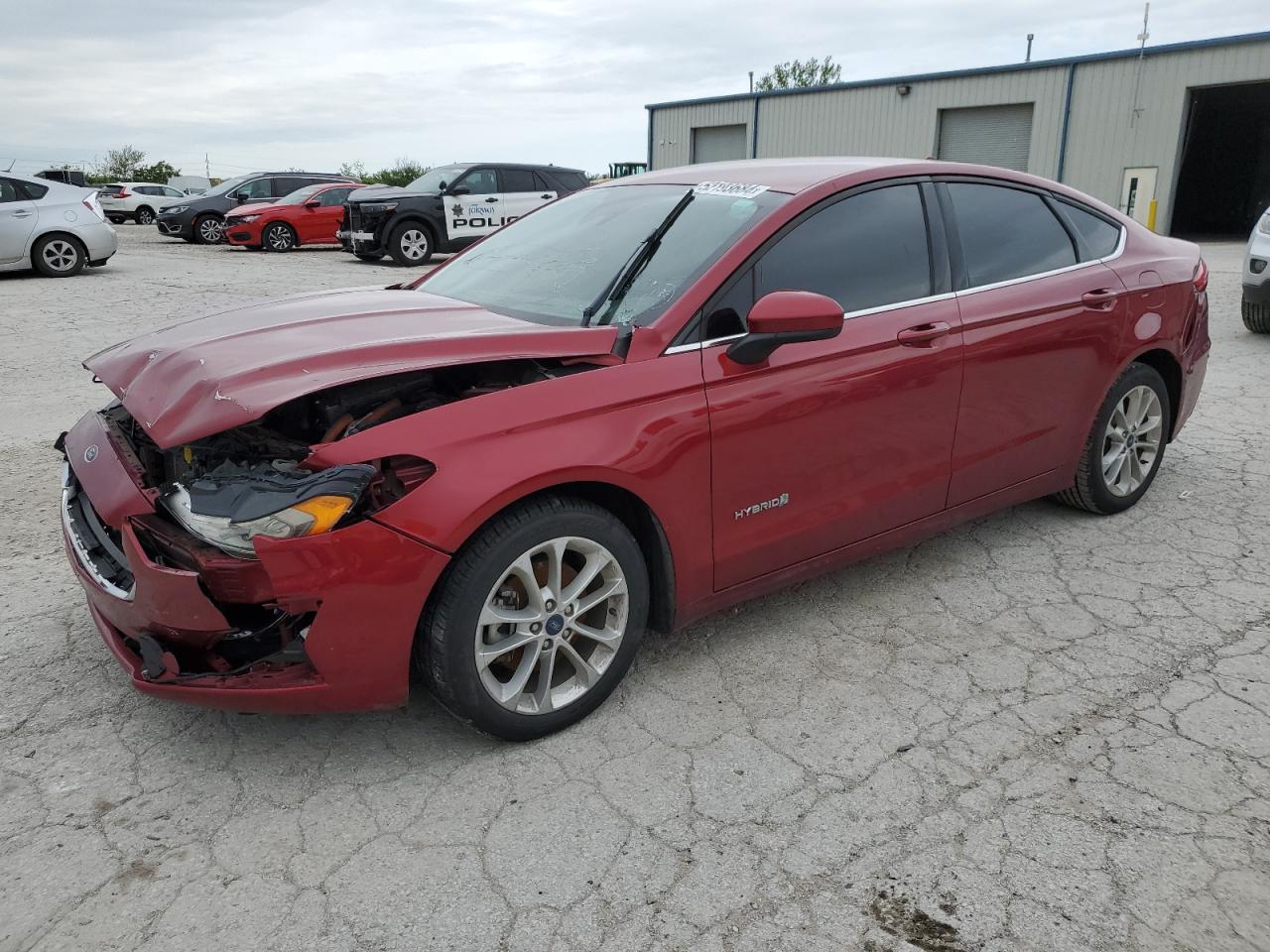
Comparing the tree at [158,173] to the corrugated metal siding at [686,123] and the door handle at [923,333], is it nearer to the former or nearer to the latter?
the corrugated metal siding at [686,123]

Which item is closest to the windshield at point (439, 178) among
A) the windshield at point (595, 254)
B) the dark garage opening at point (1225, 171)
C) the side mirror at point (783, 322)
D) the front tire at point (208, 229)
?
the front tire at point (208, 229)

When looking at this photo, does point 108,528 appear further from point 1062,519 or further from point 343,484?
point 1062,519

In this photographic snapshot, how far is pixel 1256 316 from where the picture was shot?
8789 mm

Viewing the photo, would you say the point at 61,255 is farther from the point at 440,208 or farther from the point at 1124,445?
the point at 1124,445

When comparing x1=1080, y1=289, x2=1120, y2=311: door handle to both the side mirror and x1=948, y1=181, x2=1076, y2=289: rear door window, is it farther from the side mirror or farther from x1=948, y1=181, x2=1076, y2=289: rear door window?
the side mirror

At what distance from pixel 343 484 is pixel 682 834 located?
121 cm

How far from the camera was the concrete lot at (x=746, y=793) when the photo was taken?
82.9 inches

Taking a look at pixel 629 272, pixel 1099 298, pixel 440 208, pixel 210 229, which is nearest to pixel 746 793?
pixel 629 272

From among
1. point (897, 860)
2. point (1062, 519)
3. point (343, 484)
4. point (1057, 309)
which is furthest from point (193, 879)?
point (1062, 519)

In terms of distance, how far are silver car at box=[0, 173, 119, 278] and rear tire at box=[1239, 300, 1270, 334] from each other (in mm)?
14220

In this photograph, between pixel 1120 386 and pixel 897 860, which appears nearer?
pixel 897 860

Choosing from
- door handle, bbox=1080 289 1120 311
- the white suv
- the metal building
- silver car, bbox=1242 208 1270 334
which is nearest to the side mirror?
door handle, bbox=1080 289 1120 311

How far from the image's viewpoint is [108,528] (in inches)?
105

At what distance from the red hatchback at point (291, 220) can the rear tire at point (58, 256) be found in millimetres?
4904
